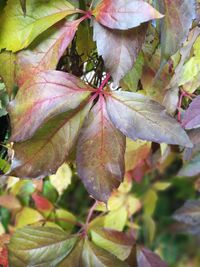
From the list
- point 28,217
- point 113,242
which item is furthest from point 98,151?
point 28,217

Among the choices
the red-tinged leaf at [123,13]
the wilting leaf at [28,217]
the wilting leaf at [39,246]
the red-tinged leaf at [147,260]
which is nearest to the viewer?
the red-tinged leaf at [123,13]

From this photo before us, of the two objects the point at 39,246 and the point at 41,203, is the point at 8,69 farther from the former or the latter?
the point at 41,203

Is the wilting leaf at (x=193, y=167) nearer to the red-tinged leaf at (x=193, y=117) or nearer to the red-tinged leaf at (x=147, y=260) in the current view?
the red-tinged leaf at (x=147, y=260)

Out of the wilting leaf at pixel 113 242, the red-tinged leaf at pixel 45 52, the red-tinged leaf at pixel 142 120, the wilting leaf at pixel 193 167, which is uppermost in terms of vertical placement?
the red-tinged leaf at pixel 45 52

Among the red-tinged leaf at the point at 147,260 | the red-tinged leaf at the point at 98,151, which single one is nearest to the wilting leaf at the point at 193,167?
the red-tinged leaf at the point at 147,260

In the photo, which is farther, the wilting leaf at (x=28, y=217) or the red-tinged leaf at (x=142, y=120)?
the wilting leaf at (x=28, y=217)

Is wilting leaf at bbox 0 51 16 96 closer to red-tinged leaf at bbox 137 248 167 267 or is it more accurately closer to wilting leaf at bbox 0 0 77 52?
wilting leaf at bbox 0 0 77 52
